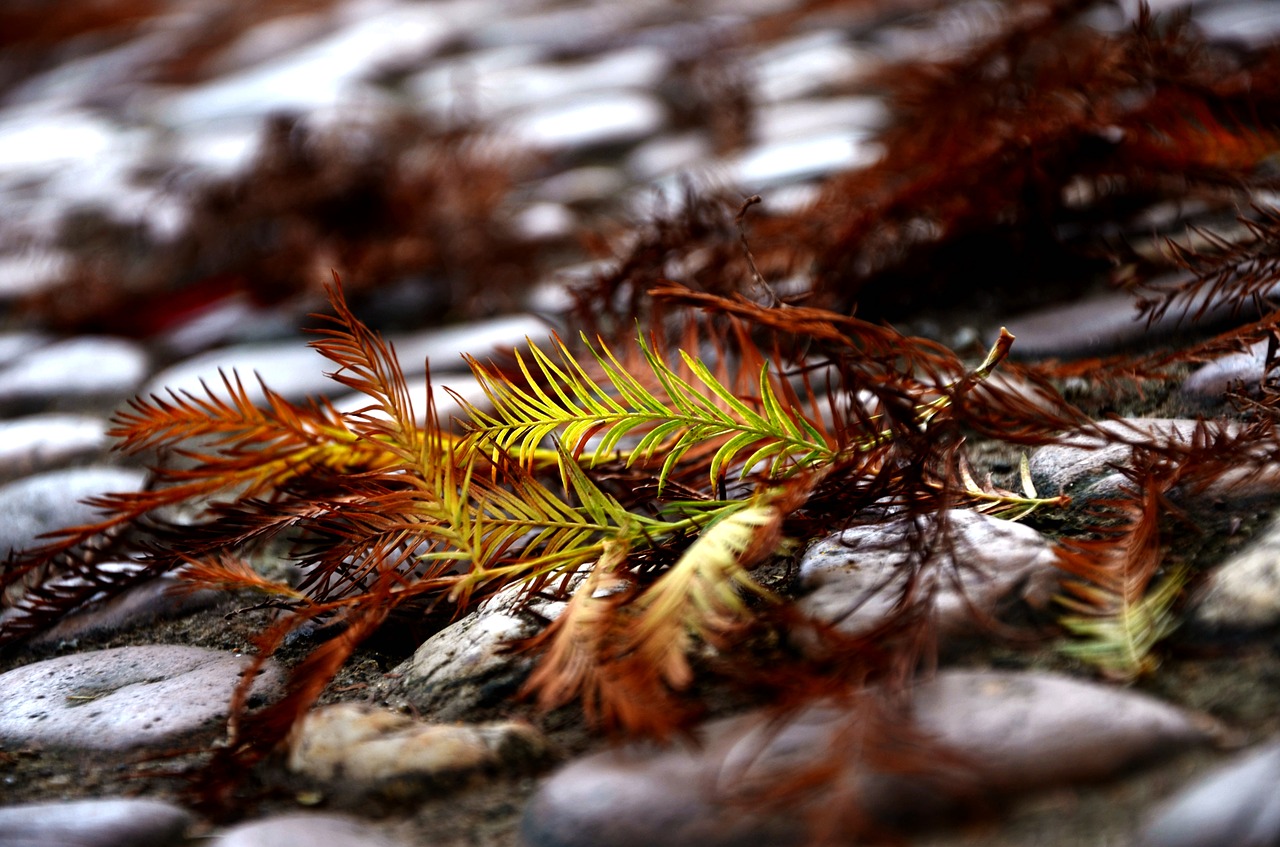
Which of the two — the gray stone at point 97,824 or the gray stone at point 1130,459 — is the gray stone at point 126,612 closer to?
the gray stone at point 97,824

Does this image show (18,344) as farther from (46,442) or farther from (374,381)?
(374,381)

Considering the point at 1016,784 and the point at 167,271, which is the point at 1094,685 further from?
the point at 167,271

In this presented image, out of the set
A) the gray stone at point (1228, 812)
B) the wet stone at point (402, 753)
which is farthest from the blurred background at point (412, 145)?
the gray stone at point (1228, 812)

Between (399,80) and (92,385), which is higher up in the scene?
(399,80)

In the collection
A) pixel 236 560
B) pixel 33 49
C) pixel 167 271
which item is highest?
pixel 33 49

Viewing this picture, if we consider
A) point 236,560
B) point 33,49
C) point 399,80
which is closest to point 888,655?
point 236,560

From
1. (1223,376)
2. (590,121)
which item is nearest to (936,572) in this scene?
(1223,376)
